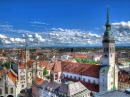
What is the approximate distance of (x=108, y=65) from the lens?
75.4 metres

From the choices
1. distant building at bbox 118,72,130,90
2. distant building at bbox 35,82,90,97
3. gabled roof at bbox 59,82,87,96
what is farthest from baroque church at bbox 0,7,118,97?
gabled roof at bbox 59,82,87,96

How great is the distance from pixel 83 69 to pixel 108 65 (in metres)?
14.2

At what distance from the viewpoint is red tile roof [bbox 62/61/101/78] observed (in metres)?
79.7

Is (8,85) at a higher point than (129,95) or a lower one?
lower

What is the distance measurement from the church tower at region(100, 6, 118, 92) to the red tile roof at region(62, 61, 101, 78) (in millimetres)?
Answer: 4395

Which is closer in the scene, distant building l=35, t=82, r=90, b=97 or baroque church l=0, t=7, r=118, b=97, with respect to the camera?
distant building l=35, t=82, r=90, b=97

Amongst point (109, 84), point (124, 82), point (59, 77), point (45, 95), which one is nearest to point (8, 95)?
point (45, 95)

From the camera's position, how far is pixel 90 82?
81.2m

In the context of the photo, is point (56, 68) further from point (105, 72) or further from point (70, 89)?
point (70, 89)

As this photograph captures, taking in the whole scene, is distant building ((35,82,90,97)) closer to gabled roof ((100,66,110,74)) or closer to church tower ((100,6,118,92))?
church tower ((100,6,118,92))

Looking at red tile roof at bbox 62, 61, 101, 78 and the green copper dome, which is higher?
the green copper dome

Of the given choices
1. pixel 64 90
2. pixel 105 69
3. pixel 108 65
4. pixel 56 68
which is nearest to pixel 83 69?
pixel 105 69

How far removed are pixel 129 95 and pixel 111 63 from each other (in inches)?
1594

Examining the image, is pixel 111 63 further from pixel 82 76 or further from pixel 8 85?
pixel 8 85
